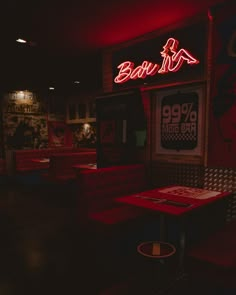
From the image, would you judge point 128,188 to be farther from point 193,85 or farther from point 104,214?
point 193,85

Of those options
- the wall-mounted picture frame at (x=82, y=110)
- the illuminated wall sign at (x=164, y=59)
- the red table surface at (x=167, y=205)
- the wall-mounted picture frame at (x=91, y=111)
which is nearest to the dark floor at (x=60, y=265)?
the red table surface at (x=167, y=205)

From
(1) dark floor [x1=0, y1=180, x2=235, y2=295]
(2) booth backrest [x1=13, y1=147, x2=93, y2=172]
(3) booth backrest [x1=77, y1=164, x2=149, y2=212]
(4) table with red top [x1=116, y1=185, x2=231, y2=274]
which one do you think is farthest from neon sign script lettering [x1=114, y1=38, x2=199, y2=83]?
(2) booth backrest [x1=13, y1=147, x2=93, y2=172]

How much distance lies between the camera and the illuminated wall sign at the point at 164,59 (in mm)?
4230

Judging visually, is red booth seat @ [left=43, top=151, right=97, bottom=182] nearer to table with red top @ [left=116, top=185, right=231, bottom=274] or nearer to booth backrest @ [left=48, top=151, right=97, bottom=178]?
booth backrest @ [left=48, top=151, right=97, bottom=178]

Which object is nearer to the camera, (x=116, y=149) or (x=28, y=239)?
(x=28, y=239)

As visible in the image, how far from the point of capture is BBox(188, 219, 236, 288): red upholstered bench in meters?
2.40

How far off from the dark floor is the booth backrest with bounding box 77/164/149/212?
43 centimetres

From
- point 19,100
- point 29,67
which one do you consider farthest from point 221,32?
point 19,100

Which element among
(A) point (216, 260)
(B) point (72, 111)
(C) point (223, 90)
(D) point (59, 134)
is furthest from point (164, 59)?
(D) point (59, 134)

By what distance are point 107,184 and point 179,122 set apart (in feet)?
5.39

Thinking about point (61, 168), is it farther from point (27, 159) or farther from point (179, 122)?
point (179, 122)

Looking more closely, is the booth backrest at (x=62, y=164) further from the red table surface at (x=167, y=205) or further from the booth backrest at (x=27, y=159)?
the red table surface at (x=167, y=205)

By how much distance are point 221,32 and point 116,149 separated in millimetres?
2846

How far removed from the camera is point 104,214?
393cm
